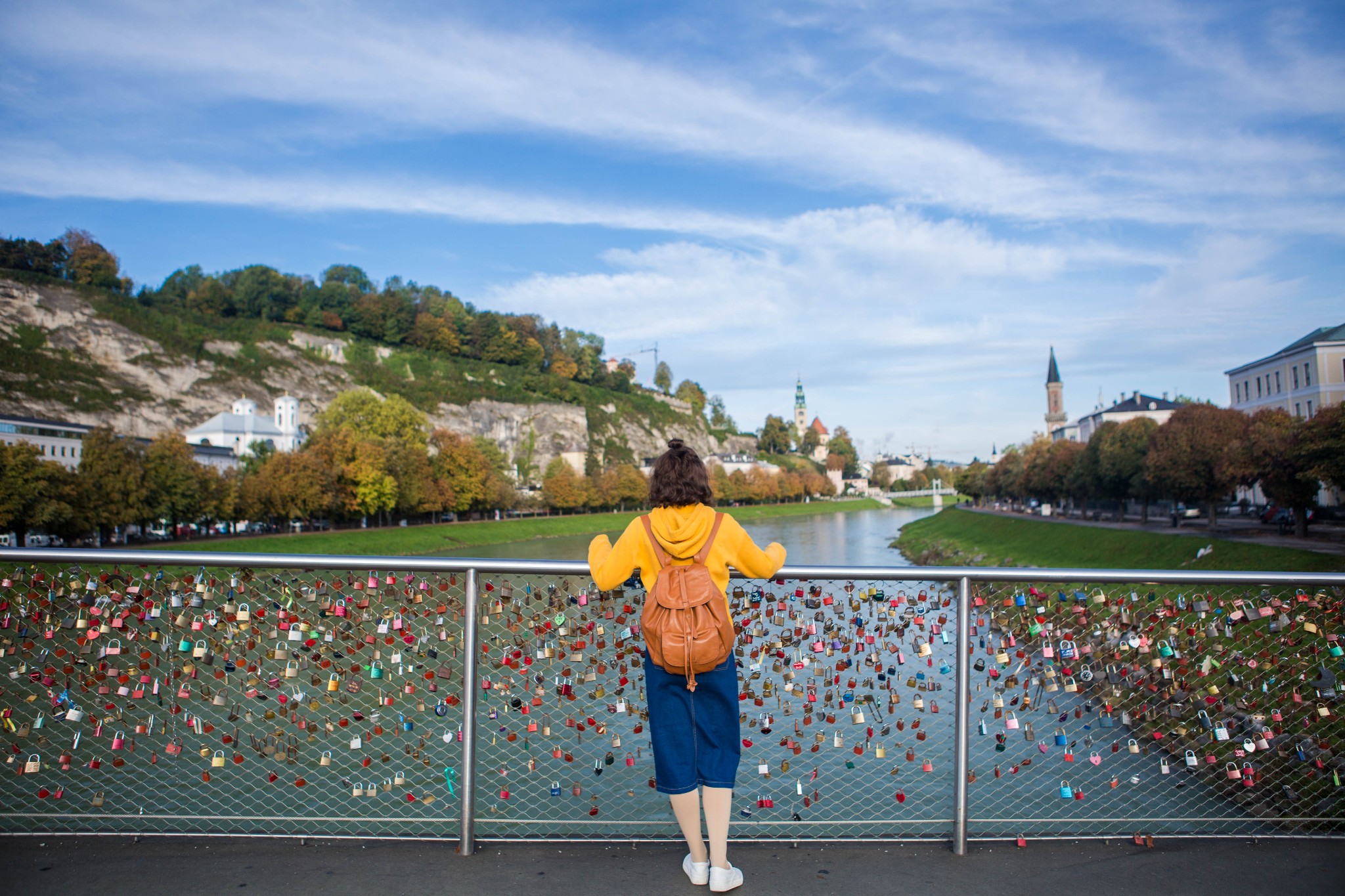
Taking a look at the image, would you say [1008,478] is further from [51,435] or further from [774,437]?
[774,437]

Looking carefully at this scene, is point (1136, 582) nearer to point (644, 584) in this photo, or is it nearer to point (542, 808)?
point (644, 584)

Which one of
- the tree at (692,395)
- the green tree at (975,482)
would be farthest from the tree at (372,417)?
the tree at (692,395)

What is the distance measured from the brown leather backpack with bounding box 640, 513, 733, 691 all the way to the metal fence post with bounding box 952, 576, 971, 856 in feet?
4.07

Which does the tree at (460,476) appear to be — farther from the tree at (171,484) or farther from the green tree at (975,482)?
the green tree at (975,482)

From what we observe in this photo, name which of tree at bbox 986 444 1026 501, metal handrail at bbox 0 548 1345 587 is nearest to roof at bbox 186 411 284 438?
tree at bbox 986 444 1026 501

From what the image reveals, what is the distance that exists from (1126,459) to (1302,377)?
18712 millimetres

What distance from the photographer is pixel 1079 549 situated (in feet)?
120

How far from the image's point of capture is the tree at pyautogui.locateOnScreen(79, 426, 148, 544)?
35656mm

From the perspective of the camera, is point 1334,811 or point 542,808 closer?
point 1334,811

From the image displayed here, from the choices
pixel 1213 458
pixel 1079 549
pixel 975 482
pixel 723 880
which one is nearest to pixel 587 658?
pixel 723 880

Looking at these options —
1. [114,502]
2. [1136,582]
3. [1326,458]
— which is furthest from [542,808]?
[114,502]

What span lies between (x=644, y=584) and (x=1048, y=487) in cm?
6586

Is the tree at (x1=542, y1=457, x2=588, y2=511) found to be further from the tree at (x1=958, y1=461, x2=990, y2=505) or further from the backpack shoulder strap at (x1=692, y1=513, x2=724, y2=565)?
the backpack shoulder strap at (x1=692, y1=513, x2=724, y2=565)

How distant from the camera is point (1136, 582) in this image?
13.1 feet
